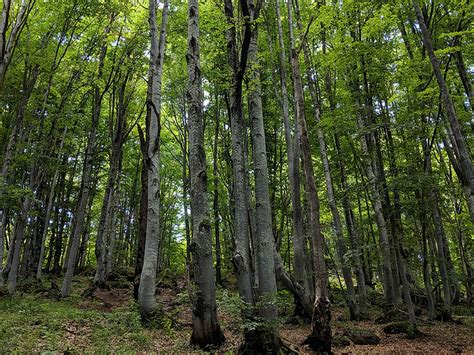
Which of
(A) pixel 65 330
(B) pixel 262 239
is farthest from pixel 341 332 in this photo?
(A) pixel 65 330

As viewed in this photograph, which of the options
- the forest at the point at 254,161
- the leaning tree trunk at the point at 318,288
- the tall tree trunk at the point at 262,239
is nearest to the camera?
the tall tree trunk at the point at 262,239

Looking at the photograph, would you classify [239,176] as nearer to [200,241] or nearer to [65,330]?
[200,241]

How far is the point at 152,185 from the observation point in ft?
27.8

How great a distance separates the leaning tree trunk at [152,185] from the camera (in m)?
7.79

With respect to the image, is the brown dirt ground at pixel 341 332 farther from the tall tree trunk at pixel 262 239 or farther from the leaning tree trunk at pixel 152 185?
the leaning tree trunk at pixel 152 185

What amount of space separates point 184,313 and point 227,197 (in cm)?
963

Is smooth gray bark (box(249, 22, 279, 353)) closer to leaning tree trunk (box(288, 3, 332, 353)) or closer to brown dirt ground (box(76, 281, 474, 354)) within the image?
brown dirt ground (box(76, 281, 474, 354))

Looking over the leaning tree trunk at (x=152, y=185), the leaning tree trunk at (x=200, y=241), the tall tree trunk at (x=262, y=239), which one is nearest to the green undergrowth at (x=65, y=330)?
the leaning tree trunk at (x=152, y=185)

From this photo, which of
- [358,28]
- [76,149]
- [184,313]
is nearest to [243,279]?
[184,313]

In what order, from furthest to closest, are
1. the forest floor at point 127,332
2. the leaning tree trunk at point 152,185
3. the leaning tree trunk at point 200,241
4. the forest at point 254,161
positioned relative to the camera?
the leaning tree trunk at point 152,185 → the forest at point 254,161 → the forest floor at point 127,332 → the leaning tree trunk at point 200,241

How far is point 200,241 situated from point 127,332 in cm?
317

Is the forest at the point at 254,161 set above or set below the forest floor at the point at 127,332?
above

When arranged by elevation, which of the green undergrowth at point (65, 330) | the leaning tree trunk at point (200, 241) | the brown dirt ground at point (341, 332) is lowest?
the brown dirt ground at point (341, 332)

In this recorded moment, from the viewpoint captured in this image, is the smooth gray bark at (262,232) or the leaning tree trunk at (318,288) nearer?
the smooth gray bark at (262,232)
